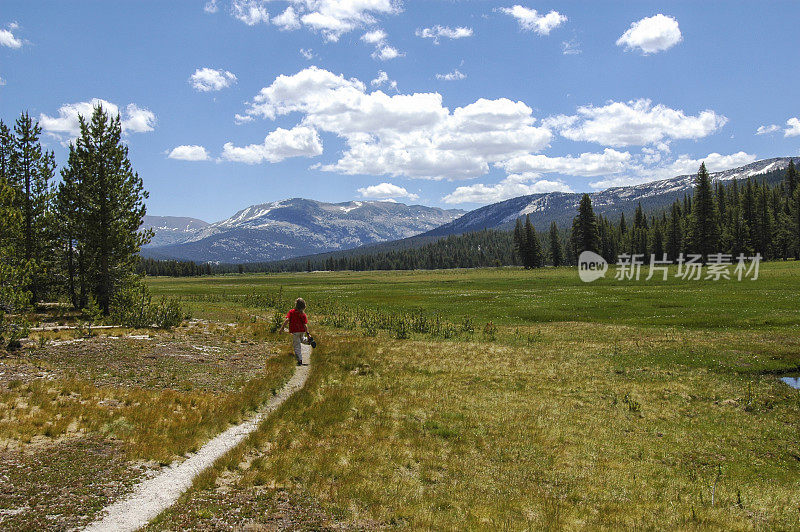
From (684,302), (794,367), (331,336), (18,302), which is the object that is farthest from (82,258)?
(684,302)

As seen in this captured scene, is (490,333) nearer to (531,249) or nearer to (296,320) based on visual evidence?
(296,320)

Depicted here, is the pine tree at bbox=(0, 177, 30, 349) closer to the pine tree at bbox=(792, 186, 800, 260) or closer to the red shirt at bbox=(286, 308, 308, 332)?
the red shirt at bbox=(286, 308, 308, 332)

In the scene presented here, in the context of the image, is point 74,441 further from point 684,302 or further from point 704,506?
point 684,302

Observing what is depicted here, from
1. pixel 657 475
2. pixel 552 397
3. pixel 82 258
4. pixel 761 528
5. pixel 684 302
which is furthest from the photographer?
pixel 684 302

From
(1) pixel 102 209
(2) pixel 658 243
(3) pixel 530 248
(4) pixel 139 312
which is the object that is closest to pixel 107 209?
(1) pixel 102 209

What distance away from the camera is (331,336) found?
3462cm

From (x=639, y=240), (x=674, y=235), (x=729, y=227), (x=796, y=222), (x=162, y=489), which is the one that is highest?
(x=796, y=222)

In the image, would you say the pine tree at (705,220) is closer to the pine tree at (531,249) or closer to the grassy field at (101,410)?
the pine tree at (531,249)

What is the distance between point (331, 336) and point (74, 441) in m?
24.1

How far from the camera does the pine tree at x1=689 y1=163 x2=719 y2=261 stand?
357 feet

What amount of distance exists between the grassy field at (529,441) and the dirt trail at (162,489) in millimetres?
386

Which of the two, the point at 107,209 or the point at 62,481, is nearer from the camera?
the point at 62,481

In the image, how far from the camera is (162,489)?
8797mm

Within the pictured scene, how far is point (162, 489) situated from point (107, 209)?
101 ft
